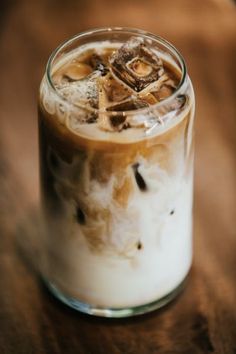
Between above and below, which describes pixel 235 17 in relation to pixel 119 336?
above

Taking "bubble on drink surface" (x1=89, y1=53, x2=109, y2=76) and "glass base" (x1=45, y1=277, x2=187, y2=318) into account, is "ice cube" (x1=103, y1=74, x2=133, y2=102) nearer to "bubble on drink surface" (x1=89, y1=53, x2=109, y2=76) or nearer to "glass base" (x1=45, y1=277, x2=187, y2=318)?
"bubble on drink surface" (x1=89, y1=53, x2=109, y2=76)

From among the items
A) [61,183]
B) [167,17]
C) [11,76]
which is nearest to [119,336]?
[61,183]

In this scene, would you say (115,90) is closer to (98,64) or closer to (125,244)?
(98,64)

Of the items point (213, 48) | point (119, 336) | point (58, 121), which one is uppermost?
point (58, 121)

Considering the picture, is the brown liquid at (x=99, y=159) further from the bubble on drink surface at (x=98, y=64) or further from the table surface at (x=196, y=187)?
the table surface at (x=196, y=187)

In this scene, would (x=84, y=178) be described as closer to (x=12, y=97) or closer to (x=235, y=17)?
(x=12, y=97)

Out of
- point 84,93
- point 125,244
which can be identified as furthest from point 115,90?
point 125,244

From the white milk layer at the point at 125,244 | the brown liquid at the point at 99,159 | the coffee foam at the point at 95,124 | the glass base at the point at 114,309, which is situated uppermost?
the coffee foam at the point at 95,124

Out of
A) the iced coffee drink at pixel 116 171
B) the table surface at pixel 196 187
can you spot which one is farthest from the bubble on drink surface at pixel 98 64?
the table surface at pixel 196 187
